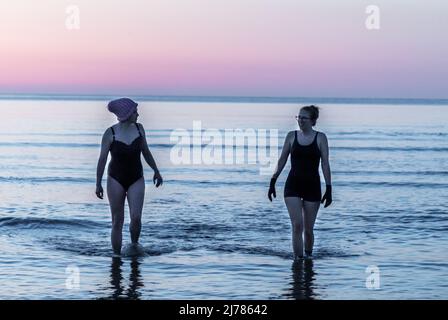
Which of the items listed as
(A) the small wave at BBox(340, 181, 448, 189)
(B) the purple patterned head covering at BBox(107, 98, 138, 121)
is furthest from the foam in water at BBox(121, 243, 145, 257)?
(A) the small wave at BBox(340, 181, 448, 189)

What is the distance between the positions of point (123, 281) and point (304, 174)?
237 centimetres

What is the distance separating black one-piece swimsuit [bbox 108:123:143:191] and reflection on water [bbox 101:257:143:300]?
94 cm

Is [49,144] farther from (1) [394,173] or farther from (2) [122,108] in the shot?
(2) [122,108]

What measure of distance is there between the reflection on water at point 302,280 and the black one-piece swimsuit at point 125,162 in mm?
2185

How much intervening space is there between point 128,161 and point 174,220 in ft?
14.4

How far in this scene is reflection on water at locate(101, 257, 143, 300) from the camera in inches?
350

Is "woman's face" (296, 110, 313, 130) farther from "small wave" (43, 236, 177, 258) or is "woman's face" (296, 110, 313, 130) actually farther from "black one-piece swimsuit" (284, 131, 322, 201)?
"small wave" (43, 236, 177, 258)

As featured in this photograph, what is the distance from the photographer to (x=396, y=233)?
43.9 ft

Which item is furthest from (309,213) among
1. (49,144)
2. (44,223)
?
(49,144)

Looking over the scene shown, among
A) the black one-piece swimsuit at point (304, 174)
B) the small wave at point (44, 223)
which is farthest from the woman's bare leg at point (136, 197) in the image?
the small wave at point (44, 223)

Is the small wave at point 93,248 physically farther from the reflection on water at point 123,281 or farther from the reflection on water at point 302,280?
the reflection on water at point 302,280

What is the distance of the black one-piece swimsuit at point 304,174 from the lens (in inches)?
394

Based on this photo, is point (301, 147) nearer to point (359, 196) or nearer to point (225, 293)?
point (225, 293)
